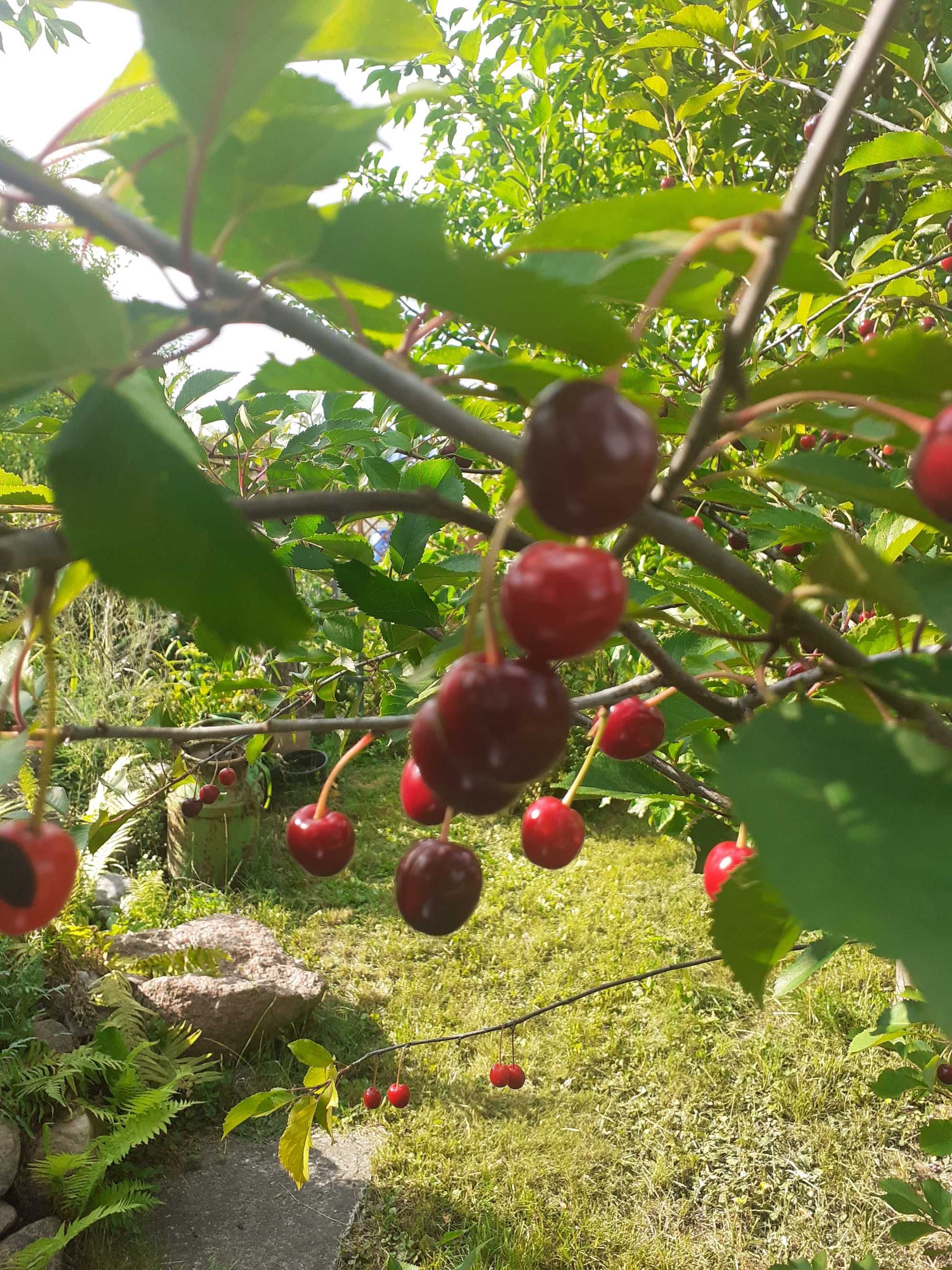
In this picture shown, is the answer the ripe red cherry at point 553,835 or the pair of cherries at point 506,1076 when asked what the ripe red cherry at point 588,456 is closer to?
the ripe red cherry at point 553,835

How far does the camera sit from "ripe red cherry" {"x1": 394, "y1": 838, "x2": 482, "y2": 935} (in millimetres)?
651

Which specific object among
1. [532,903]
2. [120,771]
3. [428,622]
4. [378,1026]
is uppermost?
[428,622]

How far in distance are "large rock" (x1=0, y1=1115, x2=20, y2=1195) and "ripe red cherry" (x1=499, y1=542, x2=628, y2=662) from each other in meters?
3.22

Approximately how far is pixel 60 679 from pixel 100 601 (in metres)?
0.80

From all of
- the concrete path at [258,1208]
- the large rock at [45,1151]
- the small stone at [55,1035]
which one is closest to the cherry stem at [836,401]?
the concrete path at [258,1208]

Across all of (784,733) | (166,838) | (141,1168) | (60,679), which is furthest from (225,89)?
(60,679)

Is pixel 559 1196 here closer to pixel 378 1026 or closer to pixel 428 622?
pixel 378 1026

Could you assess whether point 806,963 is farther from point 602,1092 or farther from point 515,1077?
point 602,1092

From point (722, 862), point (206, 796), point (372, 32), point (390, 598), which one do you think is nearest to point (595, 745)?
point (722, 862)

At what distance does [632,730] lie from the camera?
31.8 inches

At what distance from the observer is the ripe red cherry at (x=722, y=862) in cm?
75

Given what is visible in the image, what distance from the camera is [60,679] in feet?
20.5

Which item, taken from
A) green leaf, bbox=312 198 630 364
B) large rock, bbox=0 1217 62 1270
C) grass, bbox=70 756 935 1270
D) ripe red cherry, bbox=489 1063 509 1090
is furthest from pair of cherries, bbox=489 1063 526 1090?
green leaf, bbox=312 198 630 364

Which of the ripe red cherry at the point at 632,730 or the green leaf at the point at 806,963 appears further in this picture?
the green leaf at the point at 806,963
